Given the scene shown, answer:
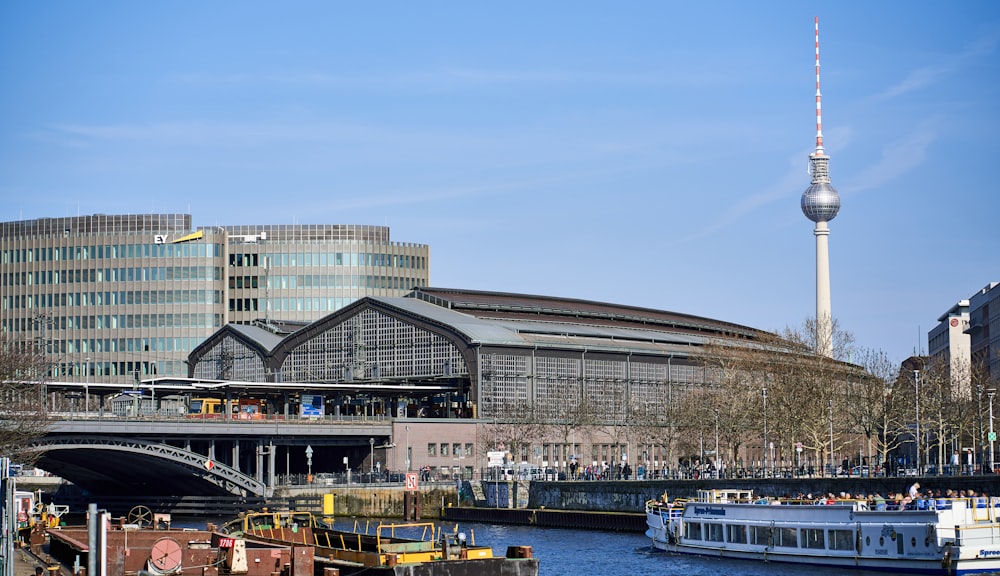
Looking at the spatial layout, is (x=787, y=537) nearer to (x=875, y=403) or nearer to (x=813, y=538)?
(x=813, y=538)

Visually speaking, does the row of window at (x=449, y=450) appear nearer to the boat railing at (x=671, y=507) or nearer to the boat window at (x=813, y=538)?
the boat railing at (x=671, y=507)

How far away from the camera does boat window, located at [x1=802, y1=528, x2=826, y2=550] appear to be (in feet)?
261

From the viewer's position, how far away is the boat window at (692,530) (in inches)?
3492

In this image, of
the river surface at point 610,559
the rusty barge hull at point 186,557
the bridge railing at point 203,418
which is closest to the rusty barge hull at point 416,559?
the rusty barge hull at point 186,557

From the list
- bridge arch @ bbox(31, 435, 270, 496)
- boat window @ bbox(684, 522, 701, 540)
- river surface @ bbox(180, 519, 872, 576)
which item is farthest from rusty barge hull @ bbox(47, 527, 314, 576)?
bridge arch @ bbox(31, 435, 270, 496)

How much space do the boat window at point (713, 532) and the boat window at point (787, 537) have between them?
5.02 m

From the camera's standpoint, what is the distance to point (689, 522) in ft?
293

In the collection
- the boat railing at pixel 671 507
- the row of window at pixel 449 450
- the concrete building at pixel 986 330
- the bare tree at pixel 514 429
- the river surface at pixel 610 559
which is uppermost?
the concrete building at pixel 986 330

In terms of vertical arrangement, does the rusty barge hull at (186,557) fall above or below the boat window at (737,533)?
above

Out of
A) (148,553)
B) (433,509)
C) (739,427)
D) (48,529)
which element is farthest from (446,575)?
(739,427)

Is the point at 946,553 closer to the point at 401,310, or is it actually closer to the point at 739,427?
the point at 739,427

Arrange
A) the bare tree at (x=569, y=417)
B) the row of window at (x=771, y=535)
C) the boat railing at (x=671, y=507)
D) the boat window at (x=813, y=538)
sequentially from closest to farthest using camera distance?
the row of window at (x=771, y=535) → the boat window at (x=813, y=538) → the boat railing at (x=671, y=507) → the bare tree at (x=569, y=417)

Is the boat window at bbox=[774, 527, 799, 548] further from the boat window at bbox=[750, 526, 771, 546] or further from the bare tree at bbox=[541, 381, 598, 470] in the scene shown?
the bare tree at bbox=[541, 381, 598, 470]

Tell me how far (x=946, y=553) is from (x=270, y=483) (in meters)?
75.3
